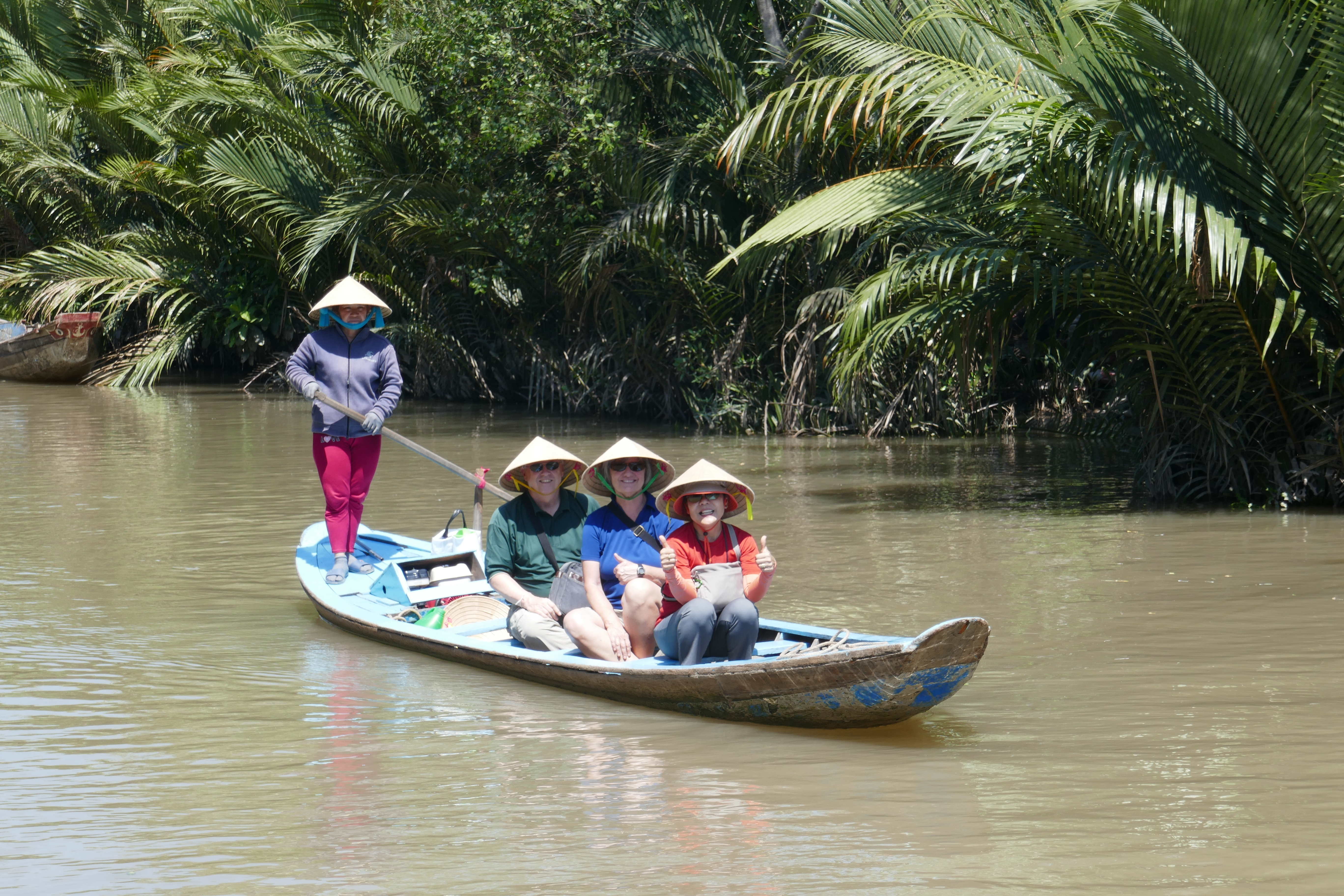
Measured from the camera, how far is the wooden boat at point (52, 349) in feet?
90.9

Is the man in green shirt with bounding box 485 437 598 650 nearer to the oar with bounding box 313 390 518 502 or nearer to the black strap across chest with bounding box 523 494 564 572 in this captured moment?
the black strap across chest with bounding box 523 494 564 572

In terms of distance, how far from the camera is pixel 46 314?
90.0 feet

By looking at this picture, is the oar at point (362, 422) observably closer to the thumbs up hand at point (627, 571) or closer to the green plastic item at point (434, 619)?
the green plastic item at point (434, 619)

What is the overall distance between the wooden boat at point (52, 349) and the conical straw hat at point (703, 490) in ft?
77.6

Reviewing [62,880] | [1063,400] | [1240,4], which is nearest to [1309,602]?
[1240,4]

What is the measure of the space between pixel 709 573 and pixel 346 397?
353 cm

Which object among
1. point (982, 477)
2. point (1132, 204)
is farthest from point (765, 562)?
point (982, 477)

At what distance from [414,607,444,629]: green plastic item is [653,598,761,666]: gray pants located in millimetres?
2072

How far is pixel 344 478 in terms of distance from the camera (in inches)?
365

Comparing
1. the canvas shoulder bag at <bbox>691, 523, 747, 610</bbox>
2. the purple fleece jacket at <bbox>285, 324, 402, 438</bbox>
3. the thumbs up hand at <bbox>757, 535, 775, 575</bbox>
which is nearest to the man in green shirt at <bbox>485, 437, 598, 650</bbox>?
the canvas shoulder bag at <bbox>691, 523, 747, 610</bbox>

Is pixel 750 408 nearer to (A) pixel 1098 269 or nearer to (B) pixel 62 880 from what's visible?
(A) pixel 1098 269

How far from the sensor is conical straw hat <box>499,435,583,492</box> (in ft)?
24.2

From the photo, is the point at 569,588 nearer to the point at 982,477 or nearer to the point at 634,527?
the point at 634,527

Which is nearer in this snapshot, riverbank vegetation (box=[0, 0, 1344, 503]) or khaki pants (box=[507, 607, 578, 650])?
khaki pants (box=[507, 607, 578, 650])
